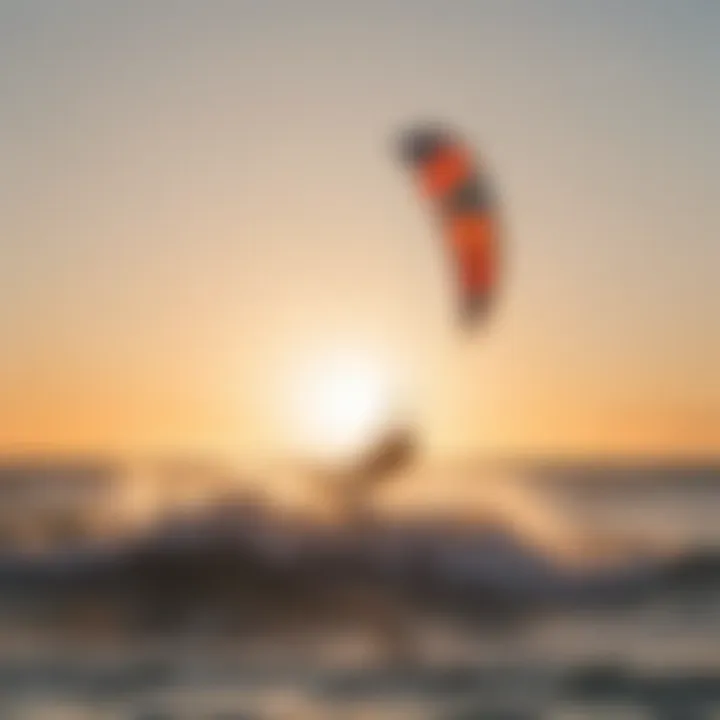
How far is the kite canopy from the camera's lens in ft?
4.16

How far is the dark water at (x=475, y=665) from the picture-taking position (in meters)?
1.20

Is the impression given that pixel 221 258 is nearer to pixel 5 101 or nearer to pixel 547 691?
pixel 5 101

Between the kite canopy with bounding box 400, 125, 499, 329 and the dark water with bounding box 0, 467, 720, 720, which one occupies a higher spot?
the kite canopy with bounding box 400, 125, 499, 329

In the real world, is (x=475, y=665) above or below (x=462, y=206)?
below

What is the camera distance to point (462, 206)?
1.27 m

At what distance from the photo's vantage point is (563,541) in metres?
1.24

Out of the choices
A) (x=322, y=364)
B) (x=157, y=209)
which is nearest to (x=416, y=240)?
(x=322, y=364)

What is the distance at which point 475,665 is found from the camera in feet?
3.98

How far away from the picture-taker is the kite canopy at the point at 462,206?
4.16 ft

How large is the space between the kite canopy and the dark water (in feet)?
0.63

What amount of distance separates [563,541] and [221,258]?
0.42 meters

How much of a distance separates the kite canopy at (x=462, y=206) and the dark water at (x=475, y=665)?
0.63 feet

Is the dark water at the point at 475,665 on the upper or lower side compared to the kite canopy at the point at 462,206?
lower

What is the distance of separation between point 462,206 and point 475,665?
43 centimetres
